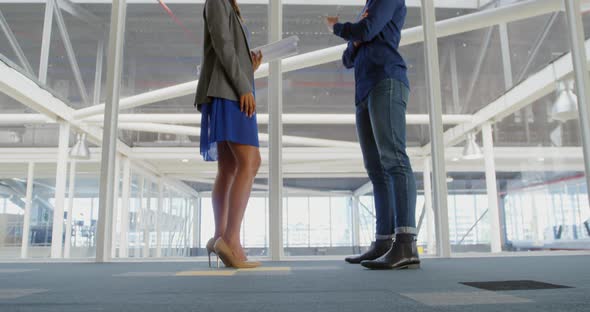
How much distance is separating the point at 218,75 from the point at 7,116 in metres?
1.58

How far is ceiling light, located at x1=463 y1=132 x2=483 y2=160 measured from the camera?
288 centimetres

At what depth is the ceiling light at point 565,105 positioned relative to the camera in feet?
9.70

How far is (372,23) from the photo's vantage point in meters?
1.75

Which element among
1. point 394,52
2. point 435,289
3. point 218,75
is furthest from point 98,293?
point 394,52

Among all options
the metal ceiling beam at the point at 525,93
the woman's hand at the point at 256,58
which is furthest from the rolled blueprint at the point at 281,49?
the metal ceiling beam at the point at 525,93

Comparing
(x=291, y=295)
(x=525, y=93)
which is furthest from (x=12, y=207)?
(x=525, y=93)

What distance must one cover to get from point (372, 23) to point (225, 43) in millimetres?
588

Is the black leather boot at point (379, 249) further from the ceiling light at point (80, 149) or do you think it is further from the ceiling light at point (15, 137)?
the ceiling light at point (15, 137)

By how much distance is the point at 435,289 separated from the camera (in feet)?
3.35

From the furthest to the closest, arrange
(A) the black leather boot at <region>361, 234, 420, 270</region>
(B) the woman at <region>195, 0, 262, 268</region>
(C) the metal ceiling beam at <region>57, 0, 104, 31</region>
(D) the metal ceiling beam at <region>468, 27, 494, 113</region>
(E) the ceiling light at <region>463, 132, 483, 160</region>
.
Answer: (D) the metal ceiling beam at <region>468, 27, 494, 113</region> → (E) the ceiling light at <region>463, 132, 483, 160</region> → (C) the metal ceiling beam at <region>57, 0, 104, 31</region> → (B) the woman at <region>195, 0, 262, 268</region> → (A) the black leather boot at <region>361, 234, 420, 270</region>

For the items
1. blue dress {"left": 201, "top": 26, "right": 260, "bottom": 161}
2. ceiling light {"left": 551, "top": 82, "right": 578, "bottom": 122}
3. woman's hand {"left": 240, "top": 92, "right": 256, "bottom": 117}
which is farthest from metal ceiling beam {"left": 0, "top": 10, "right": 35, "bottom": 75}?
ceiling light {"left": 551, "top": 82, "right": 578, "bottom": 122}

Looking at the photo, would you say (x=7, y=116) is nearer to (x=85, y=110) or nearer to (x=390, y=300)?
(x=85, y=110)

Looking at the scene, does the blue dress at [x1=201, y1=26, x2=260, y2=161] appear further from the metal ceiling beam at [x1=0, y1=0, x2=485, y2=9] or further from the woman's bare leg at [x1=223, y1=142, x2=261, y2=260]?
the metal ceiling beam at [x1=0, y1=0, x2=485, y2=9]

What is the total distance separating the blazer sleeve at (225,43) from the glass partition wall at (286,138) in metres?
0.70
